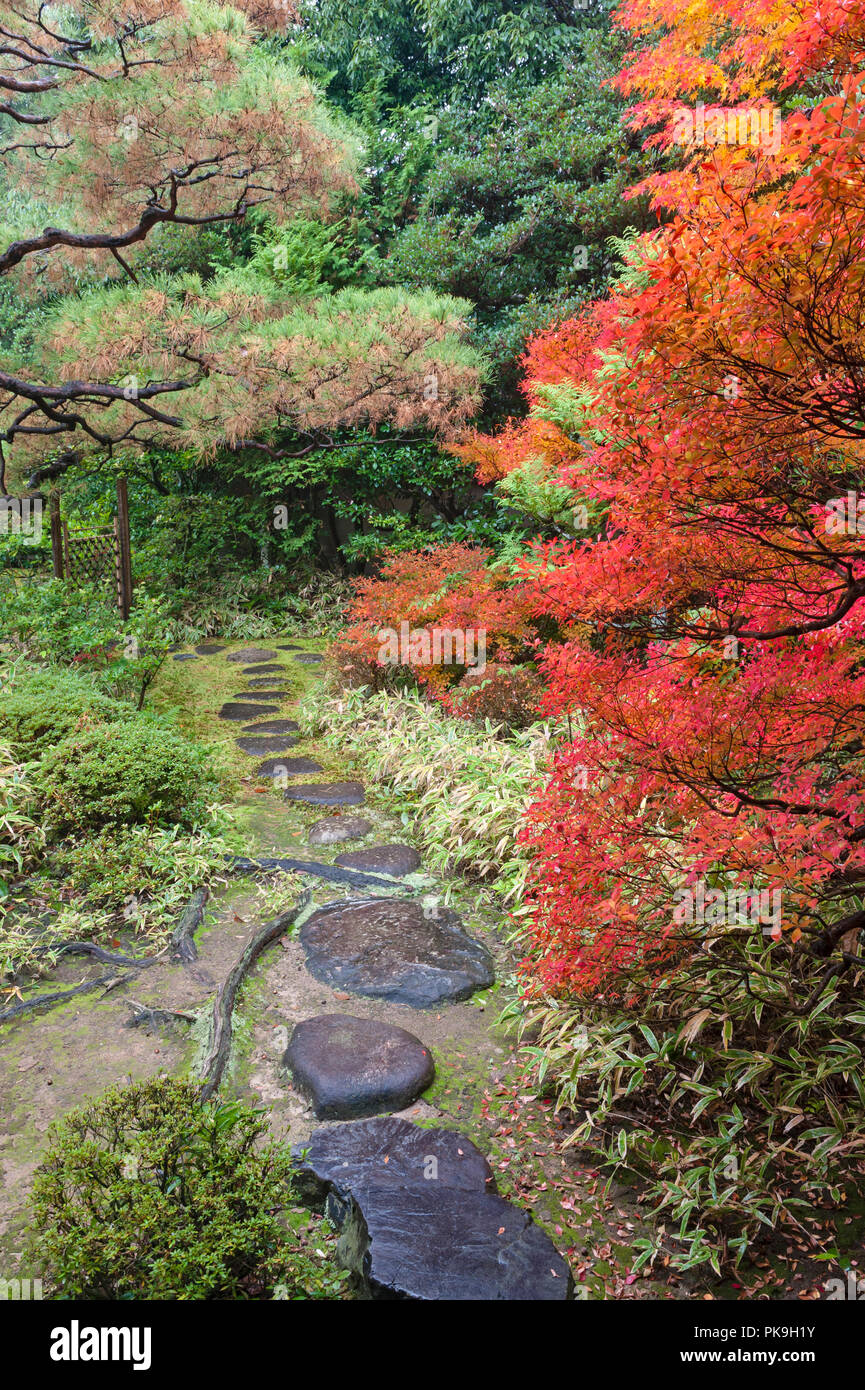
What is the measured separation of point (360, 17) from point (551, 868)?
14030 millimetres

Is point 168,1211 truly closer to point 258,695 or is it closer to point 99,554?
point 258,695

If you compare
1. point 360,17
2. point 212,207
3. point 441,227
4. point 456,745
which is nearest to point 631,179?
point 441,227

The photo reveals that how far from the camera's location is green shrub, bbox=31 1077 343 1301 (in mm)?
1990

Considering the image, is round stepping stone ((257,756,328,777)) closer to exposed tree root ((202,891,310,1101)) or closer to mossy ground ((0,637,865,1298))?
mossy ground ((0,637,865,1298))

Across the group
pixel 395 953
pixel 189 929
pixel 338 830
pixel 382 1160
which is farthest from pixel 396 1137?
pixel 338 830

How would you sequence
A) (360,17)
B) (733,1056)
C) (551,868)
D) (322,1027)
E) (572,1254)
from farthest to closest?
(360,17)
(322,1027)
(551,868)
(733,1056)
(572,1254)

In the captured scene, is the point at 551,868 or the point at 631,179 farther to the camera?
the point at 631,179

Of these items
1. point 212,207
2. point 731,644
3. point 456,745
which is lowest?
point 456,745

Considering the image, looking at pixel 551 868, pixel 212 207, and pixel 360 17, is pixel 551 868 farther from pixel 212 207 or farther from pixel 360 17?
pixel 360 17

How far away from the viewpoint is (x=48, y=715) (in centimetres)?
536

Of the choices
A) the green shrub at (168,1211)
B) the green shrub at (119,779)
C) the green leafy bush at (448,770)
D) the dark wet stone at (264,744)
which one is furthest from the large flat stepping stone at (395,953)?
the dark wet stone at (264,744)

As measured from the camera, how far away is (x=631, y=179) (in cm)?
973
